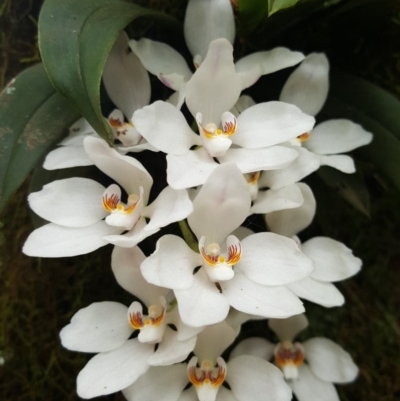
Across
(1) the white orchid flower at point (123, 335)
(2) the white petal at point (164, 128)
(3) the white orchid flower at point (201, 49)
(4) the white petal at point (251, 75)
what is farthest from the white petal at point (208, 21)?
(1) the white orchid flower at point (123, 335)

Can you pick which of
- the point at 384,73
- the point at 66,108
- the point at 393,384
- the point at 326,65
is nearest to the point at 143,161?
the point at 66,108

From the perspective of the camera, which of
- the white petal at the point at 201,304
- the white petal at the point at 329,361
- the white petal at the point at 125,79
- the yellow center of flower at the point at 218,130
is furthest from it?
the white petal at the point at 329,361

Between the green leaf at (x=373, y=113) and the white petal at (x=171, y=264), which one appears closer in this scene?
the white petal at (x=171, y=264)

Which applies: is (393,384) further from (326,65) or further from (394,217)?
(326,65)

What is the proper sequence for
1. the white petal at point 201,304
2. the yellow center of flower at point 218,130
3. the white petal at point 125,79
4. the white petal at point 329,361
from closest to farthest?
the white petal at point 201,304, the yellow center of flower at point 218,130, the white petal at point 125,79, the white petal at point 329,361


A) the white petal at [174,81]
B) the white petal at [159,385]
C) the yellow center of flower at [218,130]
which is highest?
the white petal at [174,81]

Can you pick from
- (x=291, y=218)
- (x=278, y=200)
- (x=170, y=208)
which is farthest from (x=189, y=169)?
(x=291, y=218)

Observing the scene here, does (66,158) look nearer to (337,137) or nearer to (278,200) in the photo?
(278,200)

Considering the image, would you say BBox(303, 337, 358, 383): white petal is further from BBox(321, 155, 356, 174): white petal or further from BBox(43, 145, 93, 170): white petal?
BBox(43, 145, 93, 170): white petal

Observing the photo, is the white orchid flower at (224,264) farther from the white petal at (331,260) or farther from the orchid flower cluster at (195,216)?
the white petal at (331,260)
